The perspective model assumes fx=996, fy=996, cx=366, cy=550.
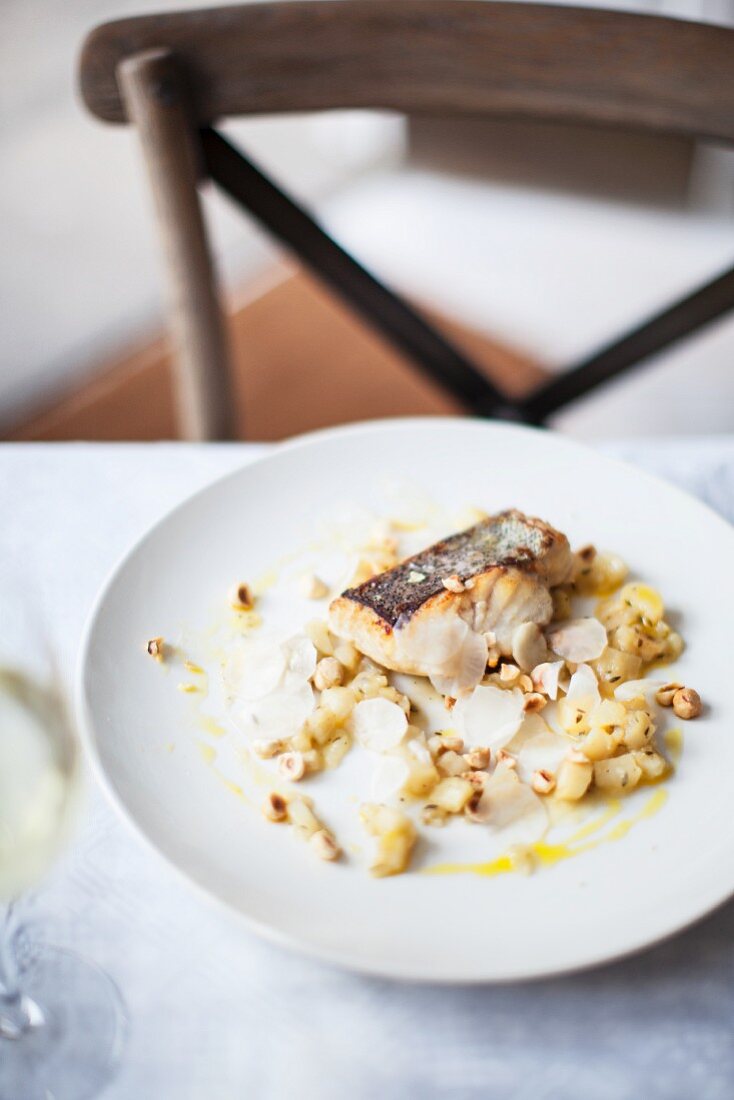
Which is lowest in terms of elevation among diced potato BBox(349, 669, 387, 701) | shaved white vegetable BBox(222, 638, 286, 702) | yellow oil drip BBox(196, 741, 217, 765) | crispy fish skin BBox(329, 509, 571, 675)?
diced potato BBox(349, 669, 387, 701)

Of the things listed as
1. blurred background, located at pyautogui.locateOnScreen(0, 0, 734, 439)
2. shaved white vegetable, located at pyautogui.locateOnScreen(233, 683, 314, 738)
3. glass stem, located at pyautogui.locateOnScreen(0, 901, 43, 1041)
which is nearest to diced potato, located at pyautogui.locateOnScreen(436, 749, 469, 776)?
shaved white vegetable, located at pyautogui.locateOnScreen(233, 683, 314, 738)

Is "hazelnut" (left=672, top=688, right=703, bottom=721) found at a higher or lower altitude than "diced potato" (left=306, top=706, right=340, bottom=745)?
lower

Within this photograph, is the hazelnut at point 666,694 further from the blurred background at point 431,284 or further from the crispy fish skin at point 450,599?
the blurred background at point 431,284

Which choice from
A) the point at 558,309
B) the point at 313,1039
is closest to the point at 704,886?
the point at 313,1039

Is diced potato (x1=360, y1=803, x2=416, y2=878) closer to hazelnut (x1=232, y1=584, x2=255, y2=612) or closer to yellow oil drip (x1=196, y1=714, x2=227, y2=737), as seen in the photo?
yellow oil drip (x1=196, y1=714, x2=227, y2=737)

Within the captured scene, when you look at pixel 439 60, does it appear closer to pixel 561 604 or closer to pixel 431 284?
pixel 561 604

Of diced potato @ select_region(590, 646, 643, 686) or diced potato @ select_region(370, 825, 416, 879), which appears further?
diced potato @ select_region(590, 646, 643, 686)

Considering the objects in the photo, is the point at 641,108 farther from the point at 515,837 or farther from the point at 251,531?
the point at 515,837

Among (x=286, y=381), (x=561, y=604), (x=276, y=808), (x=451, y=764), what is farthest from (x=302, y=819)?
(x=286, y=381)
